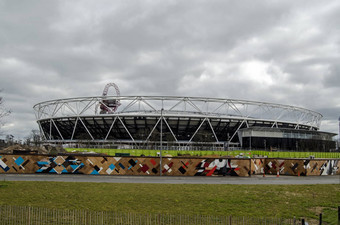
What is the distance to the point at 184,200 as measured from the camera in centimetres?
1166

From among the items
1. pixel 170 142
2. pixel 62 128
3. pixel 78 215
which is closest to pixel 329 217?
pixel 78 215

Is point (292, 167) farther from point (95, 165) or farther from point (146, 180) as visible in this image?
point (95, 165)

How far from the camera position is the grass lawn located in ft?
32.6

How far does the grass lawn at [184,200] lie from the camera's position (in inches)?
391

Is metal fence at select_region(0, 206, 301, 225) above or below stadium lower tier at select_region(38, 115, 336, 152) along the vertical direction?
below

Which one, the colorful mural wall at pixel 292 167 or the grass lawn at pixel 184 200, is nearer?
the grass lawn at pixel 184 200

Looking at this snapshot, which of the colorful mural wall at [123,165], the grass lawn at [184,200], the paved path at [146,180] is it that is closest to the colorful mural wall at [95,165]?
the colorful mural wall at [123,165]

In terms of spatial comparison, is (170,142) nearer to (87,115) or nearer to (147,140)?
(147,140)

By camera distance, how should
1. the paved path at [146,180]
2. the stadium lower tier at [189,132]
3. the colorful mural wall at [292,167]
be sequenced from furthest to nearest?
the stadium lower tier at [189,132], the colorful mural wall at [292,167], the paved path at [146,180]

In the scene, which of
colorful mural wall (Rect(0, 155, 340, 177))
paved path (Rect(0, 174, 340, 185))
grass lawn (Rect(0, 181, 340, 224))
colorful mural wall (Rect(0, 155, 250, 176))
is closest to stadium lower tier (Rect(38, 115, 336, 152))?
colorful mural wall (Rect(0, 155, 340, 177))

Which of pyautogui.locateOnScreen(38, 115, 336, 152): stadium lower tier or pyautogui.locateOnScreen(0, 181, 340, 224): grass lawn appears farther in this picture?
pyautogui.locateOnScreen(38, 115, 336, 152): stadium lower tier

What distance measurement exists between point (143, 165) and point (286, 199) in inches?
484

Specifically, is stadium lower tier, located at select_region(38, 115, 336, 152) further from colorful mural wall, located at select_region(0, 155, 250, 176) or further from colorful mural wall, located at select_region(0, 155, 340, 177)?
colorful mural wall, located at select_region(0, 155, 250, 176)

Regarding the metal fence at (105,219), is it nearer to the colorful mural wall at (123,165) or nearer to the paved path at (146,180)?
the paved path at (146,180)
